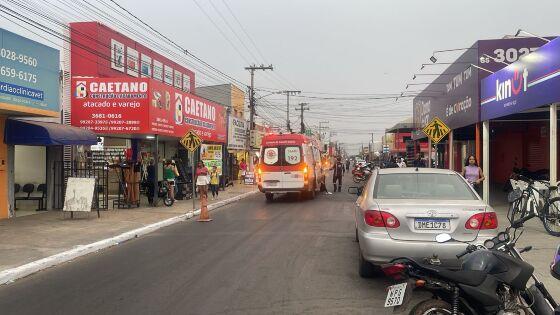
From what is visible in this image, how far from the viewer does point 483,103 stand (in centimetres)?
1736

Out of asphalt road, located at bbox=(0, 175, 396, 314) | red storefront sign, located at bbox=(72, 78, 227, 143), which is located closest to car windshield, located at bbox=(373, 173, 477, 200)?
asphalt road, located at bbox=(0, 175, 396, 314)

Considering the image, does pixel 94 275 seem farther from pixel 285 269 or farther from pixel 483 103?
pixel 483 103

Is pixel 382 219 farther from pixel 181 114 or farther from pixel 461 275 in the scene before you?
pixel 181 114

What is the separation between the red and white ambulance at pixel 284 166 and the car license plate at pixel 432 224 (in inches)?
575

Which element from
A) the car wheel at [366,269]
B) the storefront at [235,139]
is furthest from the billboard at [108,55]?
the car wheel at [366,269]

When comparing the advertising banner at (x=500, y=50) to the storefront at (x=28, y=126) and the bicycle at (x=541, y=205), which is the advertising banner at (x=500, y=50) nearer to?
the bicycle at (x=541, y=205)

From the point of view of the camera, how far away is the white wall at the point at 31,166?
1691 cm

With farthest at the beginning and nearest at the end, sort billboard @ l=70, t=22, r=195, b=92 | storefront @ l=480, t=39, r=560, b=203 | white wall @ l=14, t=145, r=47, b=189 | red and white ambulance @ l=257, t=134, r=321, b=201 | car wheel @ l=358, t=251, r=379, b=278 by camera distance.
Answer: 1. billboard @ l=70, t=22, r=195, b=92
2. red and white ambulance @ l=257, t=134, r=321, b=201
3. white wall @ l=14, t=145, r=47, b=189
4. storefront @ l=480, t=39, r=560, b=203
5. car wheel @ l=358, t=251, r=379, b=278

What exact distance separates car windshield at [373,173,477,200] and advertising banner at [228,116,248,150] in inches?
886

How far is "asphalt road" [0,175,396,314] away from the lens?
6016mm

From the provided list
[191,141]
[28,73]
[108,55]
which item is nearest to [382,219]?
[28,73]

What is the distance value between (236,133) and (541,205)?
20746mm

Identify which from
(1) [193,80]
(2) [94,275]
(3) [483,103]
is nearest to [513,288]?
(2) [94,275]

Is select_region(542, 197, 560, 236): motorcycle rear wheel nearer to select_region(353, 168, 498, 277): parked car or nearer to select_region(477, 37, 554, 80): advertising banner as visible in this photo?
select_region(353, 168, 498, 277): parked car
